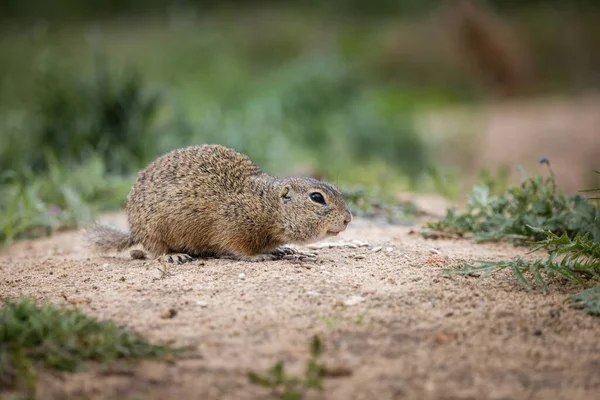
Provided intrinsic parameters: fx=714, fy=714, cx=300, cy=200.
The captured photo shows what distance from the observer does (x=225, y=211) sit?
162 inches

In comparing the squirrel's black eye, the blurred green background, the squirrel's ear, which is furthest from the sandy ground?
the blurred green background

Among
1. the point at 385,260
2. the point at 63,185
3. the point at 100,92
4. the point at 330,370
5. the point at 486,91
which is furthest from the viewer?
the point at 486,91

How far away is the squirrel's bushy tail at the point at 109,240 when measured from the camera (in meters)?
4.39

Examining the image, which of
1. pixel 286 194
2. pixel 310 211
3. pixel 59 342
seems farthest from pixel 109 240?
pixel 59 342

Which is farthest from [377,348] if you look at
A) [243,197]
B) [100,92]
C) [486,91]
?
[486,91]

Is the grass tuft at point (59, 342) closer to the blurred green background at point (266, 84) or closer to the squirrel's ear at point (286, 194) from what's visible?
the squirrel's ear at point (286, 194)

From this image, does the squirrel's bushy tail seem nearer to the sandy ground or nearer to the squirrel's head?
the sandy ground

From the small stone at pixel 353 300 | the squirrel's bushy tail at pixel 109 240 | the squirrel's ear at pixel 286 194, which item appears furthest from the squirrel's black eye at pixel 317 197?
the squirrel's bushy tail at pixel 109 240

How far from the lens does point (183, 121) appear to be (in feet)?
26.2

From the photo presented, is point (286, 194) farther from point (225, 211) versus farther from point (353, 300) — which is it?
point (353, 300)

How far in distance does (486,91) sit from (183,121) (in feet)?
37.1

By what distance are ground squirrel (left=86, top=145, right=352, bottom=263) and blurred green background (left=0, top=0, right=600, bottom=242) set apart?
168cm

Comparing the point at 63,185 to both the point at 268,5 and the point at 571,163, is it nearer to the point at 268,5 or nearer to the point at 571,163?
the point at 571,163

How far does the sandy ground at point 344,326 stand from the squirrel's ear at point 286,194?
44cm
